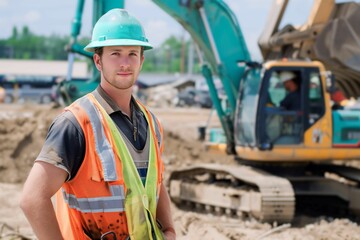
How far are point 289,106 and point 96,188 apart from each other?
21.5 feet

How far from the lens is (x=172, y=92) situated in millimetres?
43438

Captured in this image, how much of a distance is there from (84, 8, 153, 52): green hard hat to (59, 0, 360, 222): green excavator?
552 cm

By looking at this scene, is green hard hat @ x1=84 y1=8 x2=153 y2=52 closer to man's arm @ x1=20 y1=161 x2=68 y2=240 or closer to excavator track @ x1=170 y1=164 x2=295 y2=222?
man's arm @ x1=20 y1=161 x2=68 y2=240

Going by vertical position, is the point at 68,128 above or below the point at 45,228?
above

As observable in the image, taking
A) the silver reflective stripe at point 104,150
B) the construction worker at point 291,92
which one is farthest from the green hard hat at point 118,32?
the construction worker at point 291,92

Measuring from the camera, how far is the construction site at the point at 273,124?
8.12m

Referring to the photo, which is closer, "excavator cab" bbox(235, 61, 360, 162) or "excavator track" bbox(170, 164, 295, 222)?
"excavator track" bbox(170, 164, 295, 222)

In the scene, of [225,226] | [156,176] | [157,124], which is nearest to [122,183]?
[156,176]

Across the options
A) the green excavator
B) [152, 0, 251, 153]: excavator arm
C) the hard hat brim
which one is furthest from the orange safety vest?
[152, 0, 251, 153]: excavator arm

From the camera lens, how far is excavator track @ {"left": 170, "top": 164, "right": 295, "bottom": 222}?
318 inches

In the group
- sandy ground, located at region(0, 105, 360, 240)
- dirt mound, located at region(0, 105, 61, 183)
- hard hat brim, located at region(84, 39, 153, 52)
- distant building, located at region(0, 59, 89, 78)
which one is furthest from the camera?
distant building, located at region(0, 59, 89, 78)

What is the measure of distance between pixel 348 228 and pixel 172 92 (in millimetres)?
35940

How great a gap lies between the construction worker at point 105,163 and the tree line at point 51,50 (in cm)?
8154

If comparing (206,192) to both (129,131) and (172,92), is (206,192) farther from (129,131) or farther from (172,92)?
(172,92)
